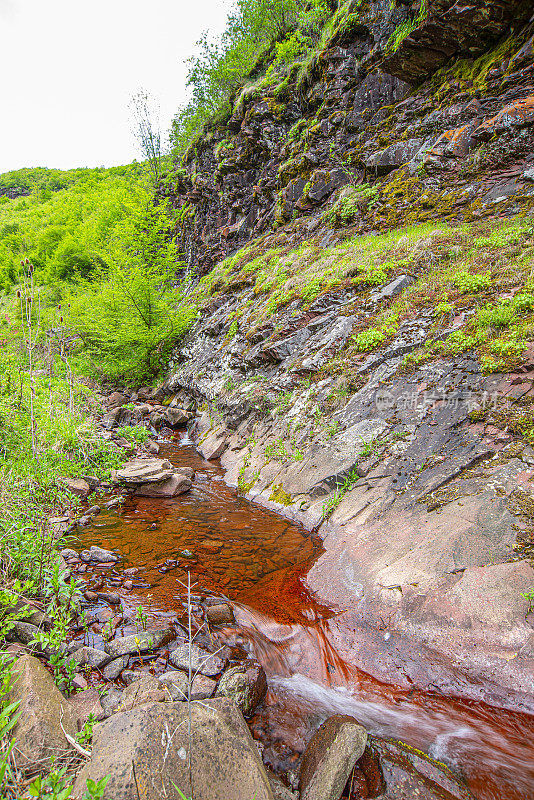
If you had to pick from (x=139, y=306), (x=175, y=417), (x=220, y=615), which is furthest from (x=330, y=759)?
(x=139, y=306)

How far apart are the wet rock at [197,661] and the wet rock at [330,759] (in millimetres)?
976

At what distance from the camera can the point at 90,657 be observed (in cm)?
295

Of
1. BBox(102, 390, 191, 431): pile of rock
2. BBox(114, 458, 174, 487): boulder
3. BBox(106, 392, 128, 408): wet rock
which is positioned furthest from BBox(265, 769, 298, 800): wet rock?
BBox(106, 392, 128, 408): wet rock

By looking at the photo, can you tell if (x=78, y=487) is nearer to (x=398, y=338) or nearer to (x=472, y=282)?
(x=398, y=338)

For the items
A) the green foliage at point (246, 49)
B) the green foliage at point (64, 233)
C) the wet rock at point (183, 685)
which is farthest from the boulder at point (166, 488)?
the green foliage at point (246, 49)

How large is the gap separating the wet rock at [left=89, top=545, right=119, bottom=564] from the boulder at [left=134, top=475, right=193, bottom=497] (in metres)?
2.23

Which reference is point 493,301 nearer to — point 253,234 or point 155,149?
point 253,234

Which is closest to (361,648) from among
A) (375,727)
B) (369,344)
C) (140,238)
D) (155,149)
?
(375,727)

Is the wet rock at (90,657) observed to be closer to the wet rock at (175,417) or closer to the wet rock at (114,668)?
the wet rock at (114,668)

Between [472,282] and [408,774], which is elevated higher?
[472,282]

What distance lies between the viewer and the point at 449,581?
3.38 meters

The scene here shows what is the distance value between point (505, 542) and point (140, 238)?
50.6ft

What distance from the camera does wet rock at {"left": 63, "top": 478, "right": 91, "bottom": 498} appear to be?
20.8 ft

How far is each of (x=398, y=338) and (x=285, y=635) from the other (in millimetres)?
5251
